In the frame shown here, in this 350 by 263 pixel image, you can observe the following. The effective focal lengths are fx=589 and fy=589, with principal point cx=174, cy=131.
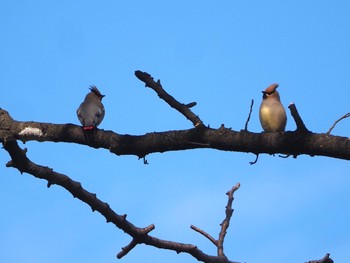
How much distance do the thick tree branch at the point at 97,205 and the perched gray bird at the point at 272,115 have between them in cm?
210

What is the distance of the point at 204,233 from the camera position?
14.1ft

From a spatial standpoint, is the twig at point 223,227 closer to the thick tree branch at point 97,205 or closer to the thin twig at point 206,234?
the thin twig at point 206,234

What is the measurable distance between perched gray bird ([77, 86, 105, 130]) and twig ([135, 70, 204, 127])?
3.96 ft

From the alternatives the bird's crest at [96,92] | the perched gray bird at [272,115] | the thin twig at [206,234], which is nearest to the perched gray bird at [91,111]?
the bird's crest at [96,92]

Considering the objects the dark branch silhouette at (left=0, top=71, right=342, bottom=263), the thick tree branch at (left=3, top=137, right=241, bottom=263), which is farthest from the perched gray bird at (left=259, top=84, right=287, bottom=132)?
the thick tree branch at (left=3, top=137, right=241, bottom=263)

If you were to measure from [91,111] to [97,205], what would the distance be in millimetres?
2003

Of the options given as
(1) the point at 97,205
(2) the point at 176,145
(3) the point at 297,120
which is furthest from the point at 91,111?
(3) the point at 297,120

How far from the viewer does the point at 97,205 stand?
126 inches

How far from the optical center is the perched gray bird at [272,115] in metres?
5.28

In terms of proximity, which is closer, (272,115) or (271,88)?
(272,115)

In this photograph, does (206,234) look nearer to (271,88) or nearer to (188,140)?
(188,140)

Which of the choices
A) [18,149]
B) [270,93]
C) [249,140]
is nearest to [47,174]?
[18,149]

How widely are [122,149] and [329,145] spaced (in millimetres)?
1238

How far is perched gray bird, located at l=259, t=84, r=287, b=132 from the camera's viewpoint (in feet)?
17.3
